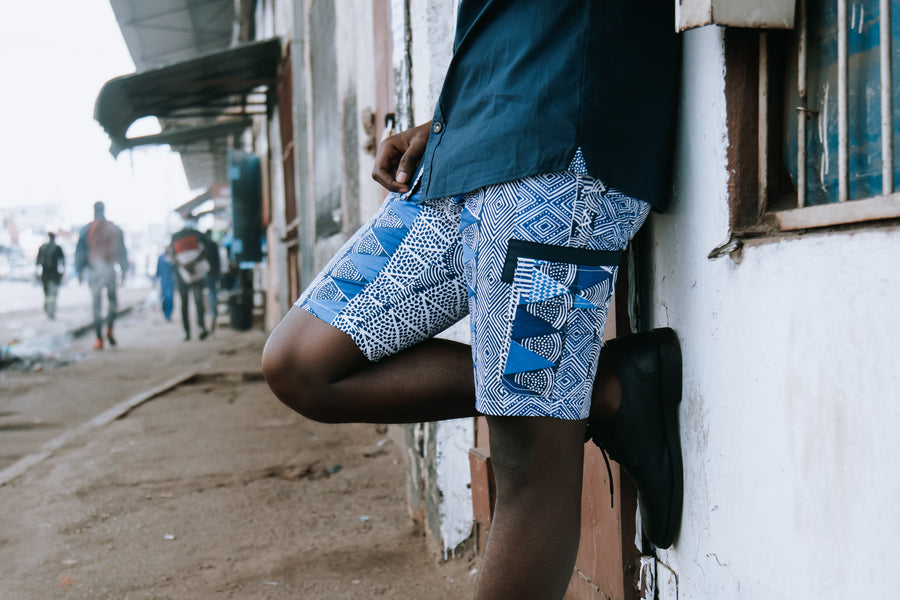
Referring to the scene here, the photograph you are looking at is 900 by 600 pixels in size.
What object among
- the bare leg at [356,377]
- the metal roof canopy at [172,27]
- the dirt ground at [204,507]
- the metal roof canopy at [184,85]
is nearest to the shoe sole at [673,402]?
the bare leg at [356,377]

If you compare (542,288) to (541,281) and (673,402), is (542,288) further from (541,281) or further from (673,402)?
(673,402)

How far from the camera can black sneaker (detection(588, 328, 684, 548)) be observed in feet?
4.12

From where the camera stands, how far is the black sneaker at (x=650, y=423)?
1.26 meters

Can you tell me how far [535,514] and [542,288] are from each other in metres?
0.35

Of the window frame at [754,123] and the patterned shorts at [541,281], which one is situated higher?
the window frame at [754,123]

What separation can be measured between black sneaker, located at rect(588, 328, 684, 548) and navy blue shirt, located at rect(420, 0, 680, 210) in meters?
0.26

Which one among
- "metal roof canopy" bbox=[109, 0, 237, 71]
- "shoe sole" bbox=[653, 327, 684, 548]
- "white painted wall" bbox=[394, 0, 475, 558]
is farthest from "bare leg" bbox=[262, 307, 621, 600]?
"metal roof canopy" bbox=[109, 0, 237, 71]

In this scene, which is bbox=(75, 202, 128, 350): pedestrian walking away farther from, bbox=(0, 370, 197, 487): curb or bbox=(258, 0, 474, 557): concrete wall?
bbox=(0, 370, 197, 487): curb

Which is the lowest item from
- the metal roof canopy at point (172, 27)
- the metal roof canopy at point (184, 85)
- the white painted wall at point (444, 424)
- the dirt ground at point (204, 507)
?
the dirt ground at point (204, 507)

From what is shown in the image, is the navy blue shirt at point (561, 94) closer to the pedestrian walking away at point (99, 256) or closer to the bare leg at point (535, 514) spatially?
the bare leg at point (535, 514)

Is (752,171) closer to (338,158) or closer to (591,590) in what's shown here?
(591,590)

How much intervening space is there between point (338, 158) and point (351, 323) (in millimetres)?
4270

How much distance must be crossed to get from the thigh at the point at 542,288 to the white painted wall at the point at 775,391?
19 centimetres

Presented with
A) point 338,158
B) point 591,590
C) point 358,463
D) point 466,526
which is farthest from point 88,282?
point 591,590
